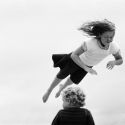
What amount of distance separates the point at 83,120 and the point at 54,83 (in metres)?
4.20

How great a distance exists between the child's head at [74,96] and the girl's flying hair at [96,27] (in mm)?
3479

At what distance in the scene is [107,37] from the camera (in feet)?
43.0

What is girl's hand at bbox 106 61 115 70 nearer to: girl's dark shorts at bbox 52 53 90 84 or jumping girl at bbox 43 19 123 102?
jumping girl at bbox 43 19 123 102

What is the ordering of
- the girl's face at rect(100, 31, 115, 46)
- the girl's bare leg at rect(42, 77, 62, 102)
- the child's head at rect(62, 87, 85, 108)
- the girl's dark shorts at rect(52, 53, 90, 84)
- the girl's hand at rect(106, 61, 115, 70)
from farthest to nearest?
the girl's bare leg at rect(42, 77, 62, 102) < the girl's dark shorts at rect(52, 53, 90, 84) < the girl's face at rect(100, 31, 115, 46) < the girl's hand at rect(106, 61, 115, 70) < the child's head at rect(62, 87, 85, 108)

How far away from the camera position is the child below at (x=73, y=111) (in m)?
9.99

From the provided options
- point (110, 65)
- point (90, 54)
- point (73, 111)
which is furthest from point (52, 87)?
point (73, 111)

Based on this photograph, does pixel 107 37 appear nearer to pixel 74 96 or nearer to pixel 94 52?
pixel 94 52

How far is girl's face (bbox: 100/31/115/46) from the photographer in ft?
42.7

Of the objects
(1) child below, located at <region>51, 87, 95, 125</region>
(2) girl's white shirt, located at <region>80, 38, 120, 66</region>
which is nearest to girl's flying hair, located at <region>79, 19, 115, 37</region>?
(2) girl's white shirt, located at <region>80, 38, 120, 66</region>

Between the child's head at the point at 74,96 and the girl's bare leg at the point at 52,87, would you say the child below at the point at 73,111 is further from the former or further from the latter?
the girl's bare leg at the point at 52,87

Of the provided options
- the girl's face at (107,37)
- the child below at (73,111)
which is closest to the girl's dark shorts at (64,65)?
the girl's face at (107,37)

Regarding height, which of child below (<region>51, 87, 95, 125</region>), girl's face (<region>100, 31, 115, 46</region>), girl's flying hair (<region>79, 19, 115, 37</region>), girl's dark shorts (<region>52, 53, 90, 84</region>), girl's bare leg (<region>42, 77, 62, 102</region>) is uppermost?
girl's flying hair (<region>79, 19, 115, 37</region>)

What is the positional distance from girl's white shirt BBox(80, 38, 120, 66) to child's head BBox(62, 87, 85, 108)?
3573 millimetres

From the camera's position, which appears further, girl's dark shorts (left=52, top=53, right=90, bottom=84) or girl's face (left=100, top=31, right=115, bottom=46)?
girl's dark shorts (left=52, top=53, right=90, bottom=84)
